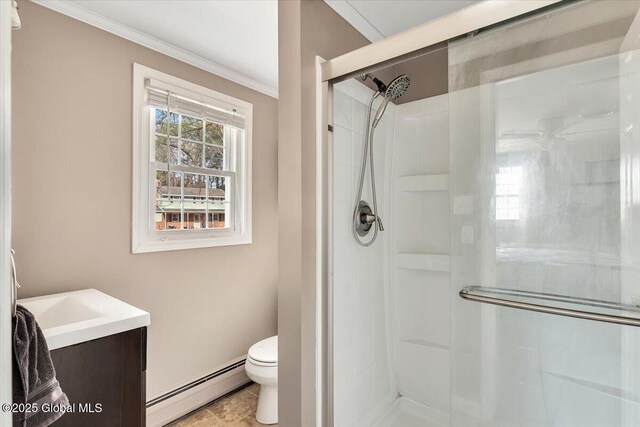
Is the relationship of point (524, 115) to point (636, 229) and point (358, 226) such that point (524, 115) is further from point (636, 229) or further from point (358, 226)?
point (358, 226)

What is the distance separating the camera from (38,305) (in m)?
1.47

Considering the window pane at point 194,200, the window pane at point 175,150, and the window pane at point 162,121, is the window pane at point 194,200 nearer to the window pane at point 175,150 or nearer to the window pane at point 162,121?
the window pane at point 175,150

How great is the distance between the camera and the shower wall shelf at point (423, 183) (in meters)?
1.99

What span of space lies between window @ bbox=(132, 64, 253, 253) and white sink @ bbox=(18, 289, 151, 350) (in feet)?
1.51

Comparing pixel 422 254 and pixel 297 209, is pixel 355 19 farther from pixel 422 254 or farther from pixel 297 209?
pixel 422 254

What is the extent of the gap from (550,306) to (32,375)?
1.43 meters

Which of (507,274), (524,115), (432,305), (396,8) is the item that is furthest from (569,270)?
(396,8)

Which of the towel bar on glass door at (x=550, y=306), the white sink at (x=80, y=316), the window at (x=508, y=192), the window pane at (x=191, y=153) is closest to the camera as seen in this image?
the towel bar on glass door at (x=550, y=306)

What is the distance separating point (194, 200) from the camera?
2318mm

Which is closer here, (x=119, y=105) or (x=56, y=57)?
(x=56, y=57)

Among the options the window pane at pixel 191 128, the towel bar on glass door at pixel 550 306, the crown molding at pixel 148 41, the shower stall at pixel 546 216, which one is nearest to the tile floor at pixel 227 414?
the shower stall at pixel 546 216

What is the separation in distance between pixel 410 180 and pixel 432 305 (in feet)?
2.57

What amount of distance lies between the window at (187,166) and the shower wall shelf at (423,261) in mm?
1209

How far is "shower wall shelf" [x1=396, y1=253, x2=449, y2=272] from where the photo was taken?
1.97m
